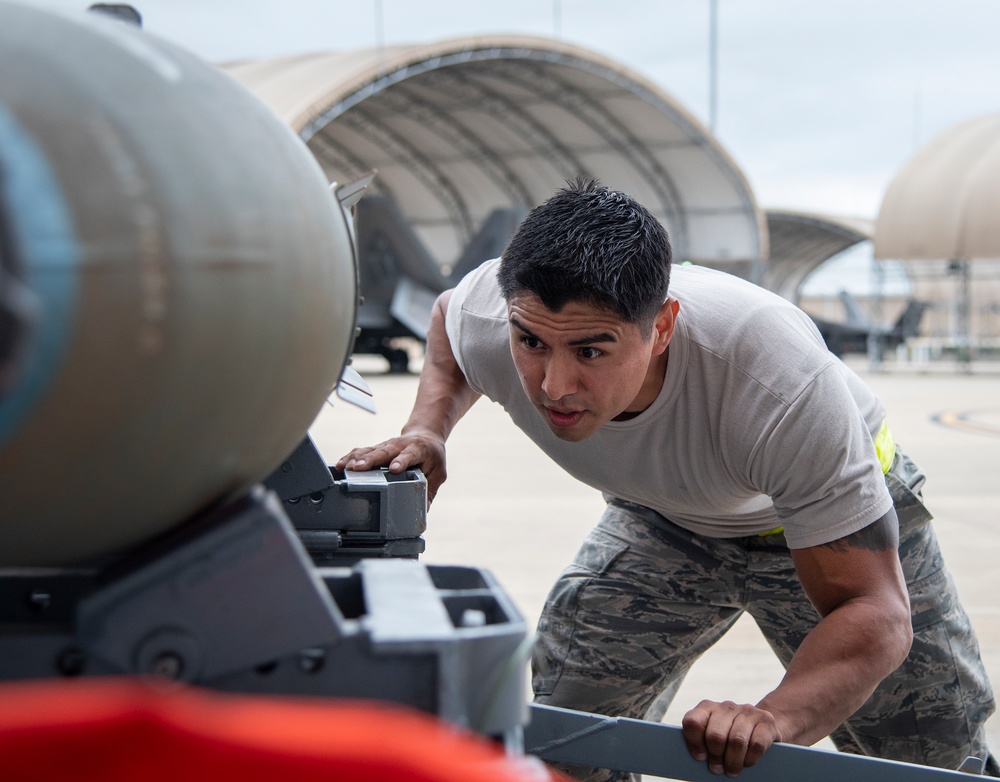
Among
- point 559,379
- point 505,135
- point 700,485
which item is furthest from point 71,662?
point 505,135

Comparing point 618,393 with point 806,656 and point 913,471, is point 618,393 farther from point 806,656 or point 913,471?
point 913,471

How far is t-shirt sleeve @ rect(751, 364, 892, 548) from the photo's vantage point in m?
2.00

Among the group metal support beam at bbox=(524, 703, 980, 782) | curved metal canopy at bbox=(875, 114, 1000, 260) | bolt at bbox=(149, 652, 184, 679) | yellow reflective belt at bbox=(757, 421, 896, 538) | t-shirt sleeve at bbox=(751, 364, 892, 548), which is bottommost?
curved metal canopy at bbox=(875, 114, 1000, 260)

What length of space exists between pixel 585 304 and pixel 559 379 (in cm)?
14

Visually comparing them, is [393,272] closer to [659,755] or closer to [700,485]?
[700,485]

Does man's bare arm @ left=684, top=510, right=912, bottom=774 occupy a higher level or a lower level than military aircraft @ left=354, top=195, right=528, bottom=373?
higher

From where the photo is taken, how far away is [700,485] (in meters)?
2.38

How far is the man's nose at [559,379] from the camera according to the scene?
1965 mm

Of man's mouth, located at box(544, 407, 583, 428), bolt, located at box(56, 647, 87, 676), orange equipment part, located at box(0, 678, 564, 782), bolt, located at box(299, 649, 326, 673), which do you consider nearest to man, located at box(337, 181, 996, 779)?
man's mouth, located at box(544, 407, 583, 428)

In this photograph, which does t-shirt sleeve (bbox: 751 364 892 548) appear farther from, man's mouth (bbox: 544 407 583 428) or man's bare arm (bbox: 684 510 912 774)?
man's mouth (bbox: 544 407 583 428)

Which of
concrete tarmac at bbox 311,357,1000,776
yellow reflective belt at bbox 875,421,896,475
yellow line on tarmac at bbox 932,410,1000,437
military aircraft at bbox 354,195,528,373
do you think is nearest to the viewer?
yellow reflective belt at bbox 875,421,896,475

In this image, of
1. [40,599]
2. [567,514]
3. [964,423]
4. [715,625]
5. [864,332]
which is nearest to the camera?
[40,599]

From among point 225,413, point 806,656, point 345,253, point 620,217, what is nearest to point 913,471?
point 806,656

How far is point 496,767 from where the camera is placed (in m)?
0.77
